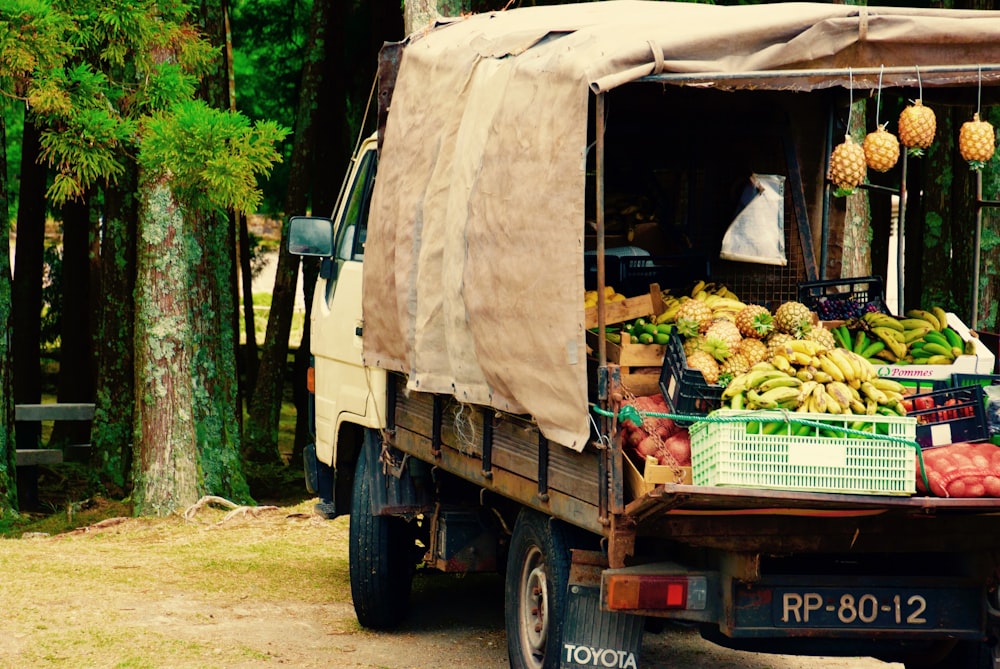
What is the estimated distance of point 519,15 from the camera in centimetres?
703

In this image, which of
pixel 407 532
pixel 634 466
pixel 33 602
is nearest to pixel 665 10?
pixel 634 466

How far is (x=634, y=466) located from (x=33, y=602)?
490cm

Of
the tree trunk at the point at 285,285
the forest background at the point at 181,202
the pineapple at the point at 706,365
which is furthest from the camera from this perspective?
the tree trunk at the point at 285,285

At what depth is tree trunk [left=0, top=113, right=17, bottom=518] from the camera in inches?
489

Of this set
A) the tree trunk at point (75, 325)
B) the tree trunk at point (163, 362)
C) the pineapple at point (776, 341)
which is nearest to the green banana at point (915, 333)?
the pineapple at point (776, 341)

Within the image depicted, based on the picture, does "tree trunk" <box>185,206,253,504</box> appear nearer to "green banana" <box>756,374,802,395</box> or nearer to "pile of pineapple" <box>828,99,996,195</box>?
"pile of pineapple" <box>828,99,996,195</box>

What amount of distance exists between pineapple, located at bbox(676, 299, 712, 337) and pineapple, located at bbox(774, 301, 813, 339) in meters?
0.29

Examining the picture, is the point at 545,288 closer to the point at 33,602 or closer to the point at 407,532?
the point at 407,532

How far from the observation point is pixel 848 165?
620 centimetres

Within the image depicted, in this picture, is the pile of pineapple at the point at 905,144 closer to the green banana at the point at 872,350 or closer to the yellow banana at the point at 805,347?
the green banana at the point at 872,350

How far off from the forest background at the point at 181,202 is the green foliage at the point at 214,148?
16mm

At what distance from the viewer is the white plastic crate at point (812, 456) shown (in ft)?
15.7

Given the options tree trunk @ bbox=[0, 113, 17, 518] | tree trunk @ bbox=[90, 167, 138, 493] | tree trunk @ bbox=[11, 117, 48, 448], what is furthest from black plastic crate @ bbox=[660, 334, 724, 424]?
tree trunk @ bbox=[11, 117, 48, 448]

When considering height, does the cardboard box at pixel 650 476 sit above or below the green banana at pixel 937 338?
below
